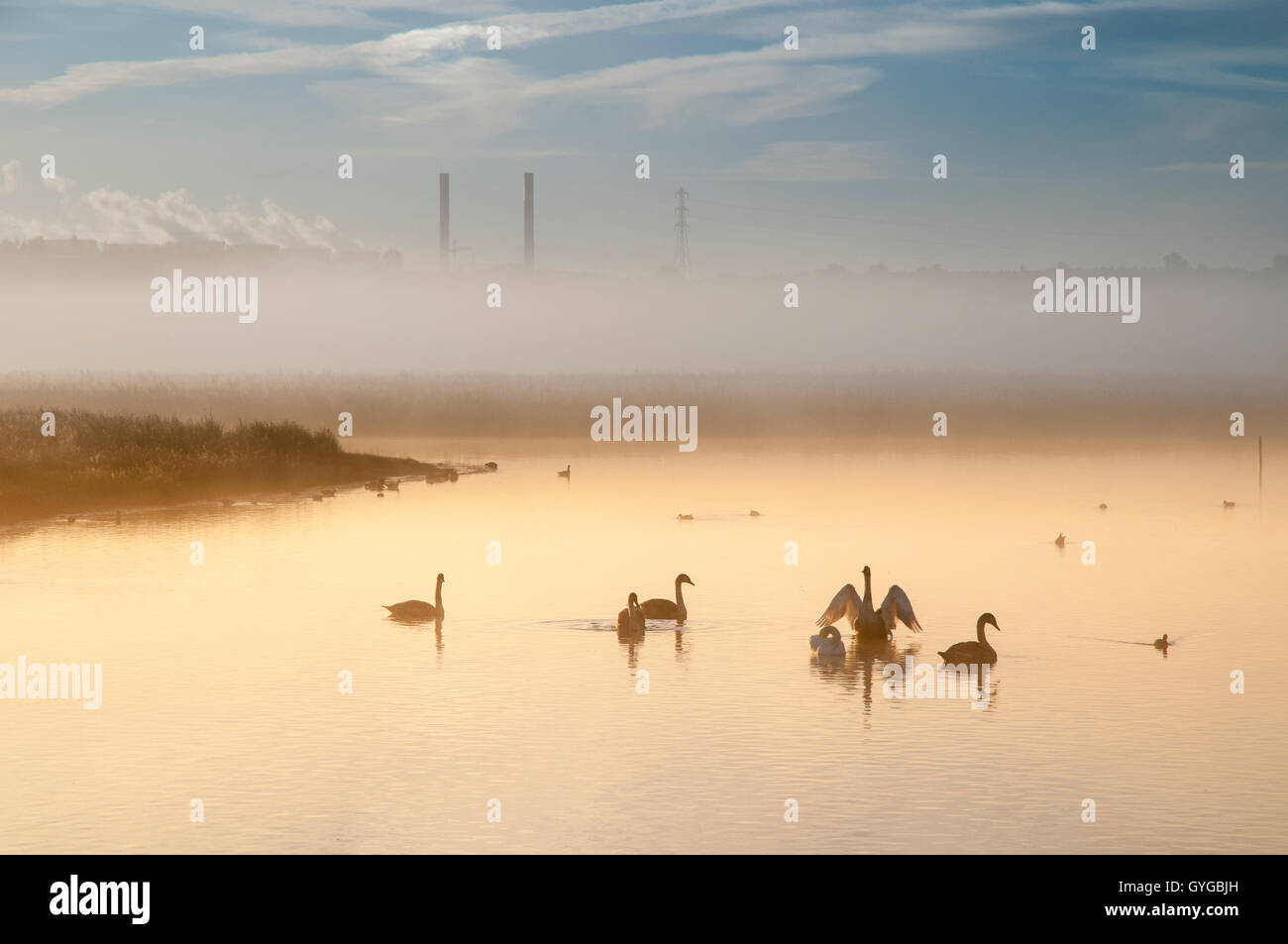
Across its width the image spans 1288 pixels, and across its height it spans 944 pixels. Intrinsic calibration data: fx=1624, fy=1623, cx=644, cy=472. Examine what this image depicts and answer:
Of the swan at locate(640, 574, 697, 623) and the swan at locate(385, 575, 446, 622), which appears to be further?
the swan at locate(385, 575, 446, 622)

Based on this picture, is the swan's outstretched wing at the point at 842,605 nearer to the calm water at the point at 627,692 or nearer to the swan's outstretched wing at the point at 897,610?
the swan's outstretched wing at the point at 897,610

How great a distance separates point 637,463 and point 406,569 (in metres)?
38.2

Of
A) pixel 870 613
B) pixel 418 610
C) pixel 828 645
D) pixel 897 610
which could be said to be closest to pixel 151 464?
pixel 418 610

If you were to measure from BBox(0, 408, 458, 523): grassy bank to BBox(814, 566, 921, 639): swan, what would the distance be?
2691 cm

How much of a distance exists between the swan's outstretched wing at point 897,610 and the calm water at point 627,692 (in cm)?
44

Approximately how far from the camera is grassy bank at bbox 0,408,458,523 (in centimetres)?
4869

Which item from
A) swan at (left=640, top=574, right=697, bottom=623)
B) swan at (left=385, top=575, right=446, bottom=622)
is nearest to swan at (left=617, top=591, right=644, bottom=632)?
swan at (left=640, top=574, right=697, bottom=623)

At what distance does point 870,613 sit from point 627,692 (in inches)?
236

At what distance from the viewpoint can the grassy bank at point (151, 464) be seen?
48688mm

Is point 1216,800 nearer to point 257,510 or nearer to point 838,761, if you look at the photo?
point 838,761

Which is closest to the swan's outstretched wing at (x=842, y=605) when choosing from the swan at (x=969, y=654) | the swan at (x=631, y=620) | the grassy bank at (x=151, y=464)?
the swan at (x=969, y=654)

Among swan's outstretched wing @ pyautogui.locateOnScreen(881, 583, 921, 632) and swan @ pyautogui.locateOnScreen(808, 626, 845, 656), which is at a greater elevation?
swan's outstretched wing @ pyautogui.locateOnScreen(881, 583, 921, 632)

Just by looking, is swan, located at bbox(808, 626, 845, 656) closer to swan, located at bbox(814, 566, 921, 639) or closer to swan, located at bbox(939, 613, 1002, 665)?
swan, located at bbox(814, 566, 921, 639)

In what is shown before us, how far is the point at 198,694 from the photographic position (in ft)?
74.6
